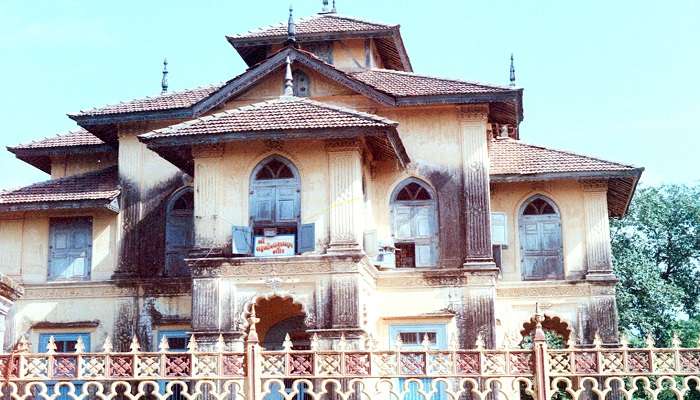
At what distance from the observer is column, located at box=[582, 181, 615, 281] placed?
2378 cm

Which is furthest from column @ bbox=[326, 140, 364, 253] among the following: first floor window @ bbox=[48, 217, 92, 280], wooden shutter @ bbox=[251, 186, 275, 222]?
first floor window @ bbox=[48, 217, 92, 280]

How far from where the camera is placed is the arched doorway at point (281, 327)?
70.5 ft

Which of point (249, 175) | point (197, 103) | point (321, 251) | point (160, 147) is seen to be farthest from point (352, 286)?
point (197, 103)

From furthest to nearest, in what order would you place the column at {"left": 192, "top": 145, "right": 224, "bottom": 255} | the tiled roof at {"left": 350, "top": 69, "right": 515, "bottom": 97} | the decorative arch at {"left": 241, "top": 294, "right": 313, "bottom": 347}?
the tiled roof at {"left": 350, "top": 69, "right": 515, "bottom": 97} < the column at {"left": 192, "top": 145, "right": 224, "bottom": 255} < the decorative arch at {"left": 241, "top": 294, "right": 313, "bottom": 347}

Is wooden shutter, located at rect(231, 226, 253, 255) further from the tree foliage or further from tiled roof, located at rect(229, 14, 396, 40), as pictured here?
the tree foliage

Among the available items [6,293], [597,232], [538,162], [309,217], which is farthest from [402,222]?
[6,293]

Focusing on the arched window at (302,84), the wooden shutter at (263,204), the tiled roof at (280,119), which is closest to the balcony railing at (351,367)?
the wooden shutter at (263,204)

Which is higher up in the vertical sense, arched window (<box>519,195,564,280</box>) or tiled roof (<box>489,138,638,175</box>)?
tiled roof (<box>489,138,638,175</box>)

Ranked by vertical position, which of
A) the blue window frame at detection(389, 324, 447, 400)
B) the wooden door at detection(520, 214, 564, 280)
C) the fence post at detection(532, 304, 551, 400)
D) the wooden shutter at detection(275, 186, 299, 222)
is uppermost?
the wooden shutter at detection(275, 186, 299, 222)

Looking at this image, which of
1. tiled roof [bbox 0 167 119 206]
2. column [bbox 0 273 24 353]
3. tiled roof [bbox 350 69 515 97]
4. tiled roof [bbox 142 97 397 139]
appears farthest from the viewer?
tiled roof [bbox 0 167 119 206]

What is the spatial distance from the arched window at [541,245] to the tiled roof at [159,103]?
26.2ft

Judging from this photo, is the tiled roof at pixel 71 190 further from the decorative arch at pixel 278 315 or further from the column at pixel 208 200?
the decorative arch at pixel 278 315

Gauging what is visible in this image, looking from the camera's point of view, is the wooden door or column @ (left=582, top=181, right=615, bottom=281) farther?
the wooden door

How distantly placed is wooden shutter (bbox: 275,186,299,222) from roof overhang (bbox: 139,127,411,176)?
1.05 metres
